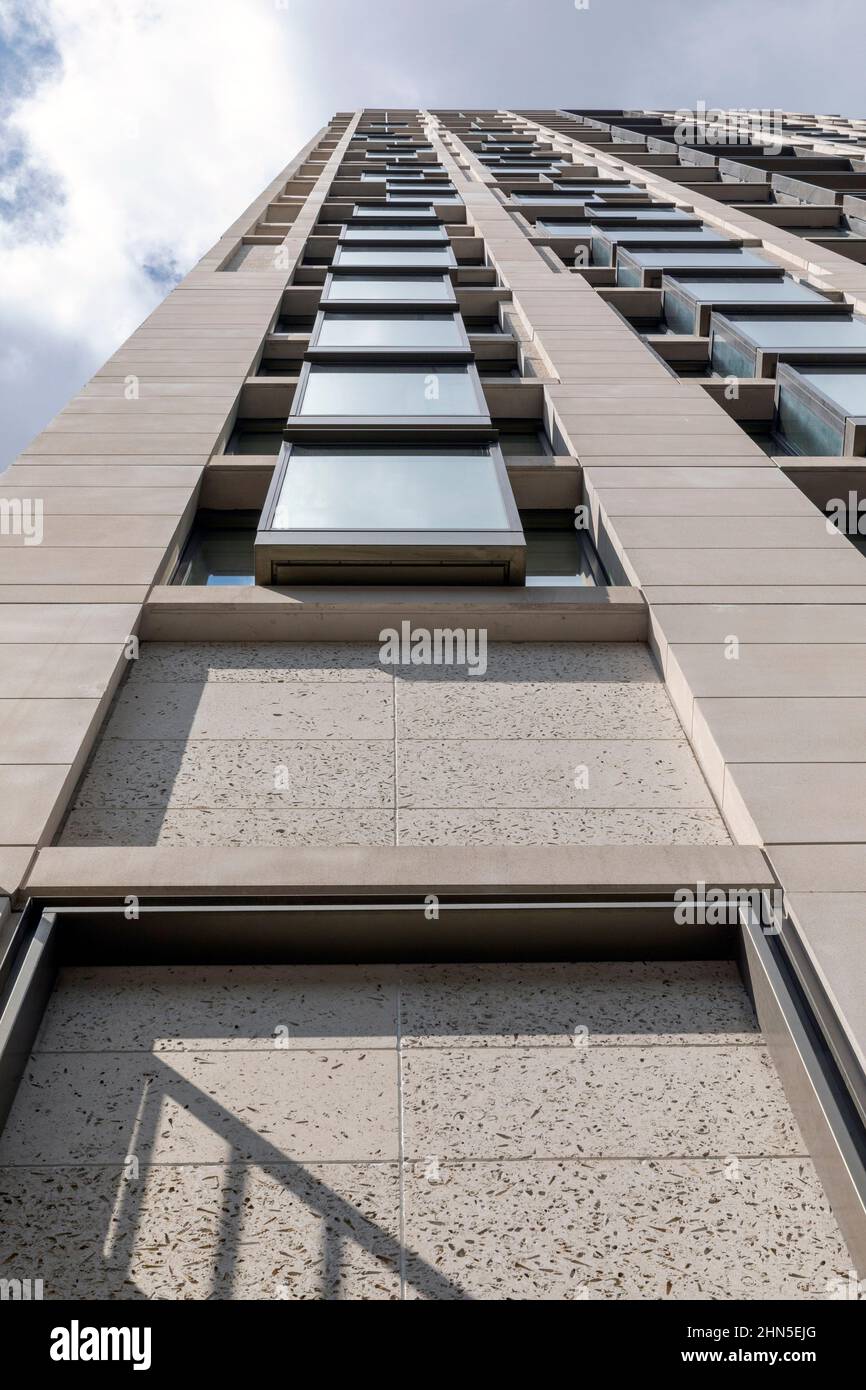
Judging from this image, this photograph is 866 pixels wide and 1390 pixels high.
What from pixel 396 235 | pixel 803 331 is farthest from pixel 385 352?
pixel 396 235

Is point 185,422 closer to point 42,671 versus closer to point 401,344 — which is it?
point 401,344

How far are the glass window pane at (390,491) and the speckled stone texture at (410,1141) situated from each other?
222 inches

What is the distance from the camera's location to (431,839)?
7.57 metres

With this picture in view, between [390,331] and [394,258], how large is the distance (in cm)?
788

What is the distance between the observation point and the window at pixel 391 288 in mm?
20109

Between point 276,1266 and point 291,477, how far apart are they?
348 inches

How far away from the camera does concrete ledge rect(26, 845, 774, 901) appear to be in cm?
655

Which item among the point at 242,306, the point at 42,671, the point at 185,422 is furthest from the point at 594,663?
the point at 242,306

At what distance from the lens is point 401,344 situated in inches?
664

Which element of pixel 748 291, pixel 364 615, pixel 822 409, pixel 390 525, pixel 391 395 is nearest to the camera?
pixel 364 615

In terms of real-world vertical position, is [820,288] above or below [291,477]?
above

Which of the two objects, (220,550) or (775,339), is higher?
(775,339)

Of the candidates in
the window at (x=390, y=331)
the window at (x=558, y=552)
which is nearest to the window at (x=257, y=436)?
the window at (x=390, y=331)

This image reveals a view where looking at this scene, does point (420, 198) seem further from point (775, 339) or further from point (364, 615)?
point (364, 615)
